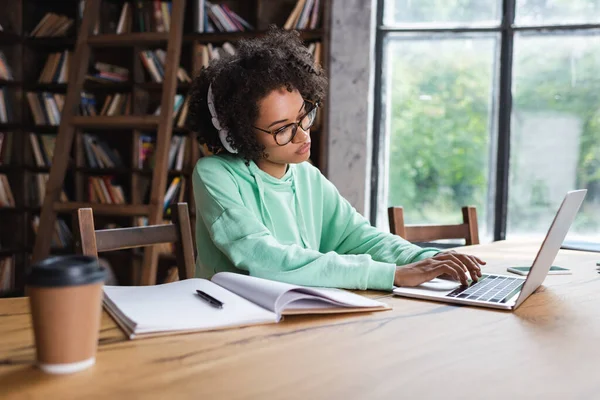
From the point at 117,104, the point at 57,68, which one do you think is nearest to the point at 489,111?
the point at 117,104

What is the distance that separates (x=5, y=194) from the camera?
3746mm

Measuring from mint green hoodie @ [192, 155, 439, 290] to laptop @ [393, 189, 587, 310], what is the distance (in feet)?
0.29

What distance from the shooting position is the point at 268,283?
37.7 inches

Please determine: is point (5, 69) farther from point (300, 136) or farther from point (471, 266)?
point (471, 266)

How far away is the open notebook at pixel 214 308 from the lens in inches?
31.7

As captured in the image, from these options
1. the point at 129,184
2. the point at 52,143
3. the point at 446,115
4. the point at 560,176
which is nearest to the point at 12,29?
the point at 52,143

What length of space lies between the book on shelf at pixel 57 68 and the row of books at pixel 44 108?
0.34ft

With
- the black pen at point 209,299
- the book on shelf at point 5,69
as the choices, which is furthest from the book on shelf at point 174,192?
the black pen at point 209,299

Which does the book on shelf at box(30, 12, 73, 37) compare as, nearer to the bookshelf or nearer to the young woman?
the bookshelf

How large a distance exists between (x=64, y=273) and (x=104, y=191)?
11.1 feet

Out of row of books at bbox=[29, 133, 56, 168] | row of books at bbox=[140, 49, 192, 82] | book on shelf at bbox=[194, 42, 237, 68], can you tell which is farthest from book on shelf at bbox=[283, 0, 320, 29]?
row of books at bbox=[29, 133, 56, 168]

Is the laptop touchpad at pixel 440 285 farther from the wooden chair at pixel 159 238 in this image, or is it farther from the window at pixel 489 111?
the window at pixel 489 111

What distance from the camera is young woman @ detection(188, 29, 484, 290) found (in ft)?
3.76

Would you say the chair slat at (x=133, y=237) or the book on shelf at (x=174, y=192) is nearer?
the chair slat at (x=133, y=237)
